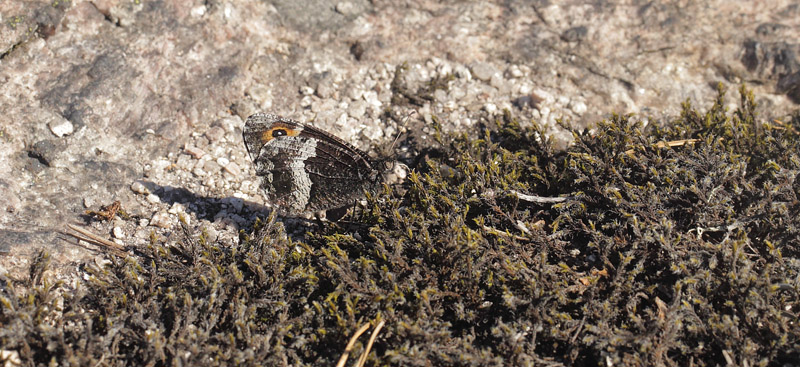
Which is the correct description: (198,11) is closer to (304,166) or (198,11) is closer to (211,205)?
(211,205)

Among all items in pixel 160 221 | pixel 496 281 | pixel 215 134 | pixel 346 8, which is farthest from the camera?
pixel 346 8

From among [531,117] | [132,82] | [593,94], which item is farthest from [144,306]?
[593,94]

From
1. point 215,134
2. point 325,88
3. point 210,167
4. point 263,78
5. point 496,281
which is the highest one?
point 325,88

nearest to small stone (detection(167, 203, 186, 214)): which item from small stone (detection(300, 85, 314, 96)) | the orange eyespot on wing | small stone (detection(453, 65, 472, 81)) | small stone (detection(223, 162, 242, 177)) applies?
small stone (detection(223, 162, 242, 177))

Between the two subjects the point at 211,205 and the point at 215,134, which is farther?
the point at 215,134

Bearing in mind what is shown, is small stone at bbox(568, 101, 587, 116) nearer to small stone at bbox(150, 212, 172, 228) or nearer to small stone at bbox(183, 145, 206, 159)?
small stone at bbox(183, 145, 206, 159)

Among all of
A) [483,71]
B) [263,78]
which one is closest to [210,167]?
[263,78]

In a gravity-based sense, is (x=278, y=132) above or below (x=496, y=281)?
above
